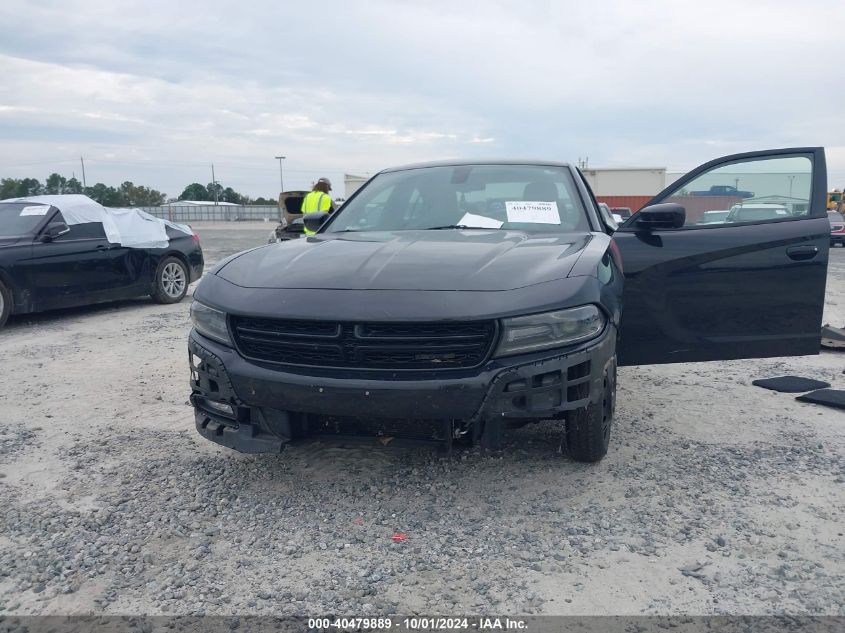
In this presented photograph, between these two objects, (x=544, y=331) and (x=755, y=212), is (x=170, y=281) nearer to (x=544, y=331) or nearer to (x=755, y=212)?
(x=755, y=212)

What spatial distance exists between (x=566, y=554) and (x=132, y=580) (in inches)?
60.8

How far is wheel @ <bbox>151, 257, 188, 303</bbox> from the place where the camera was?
29.7ft

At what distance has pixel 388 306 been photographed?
2.70m

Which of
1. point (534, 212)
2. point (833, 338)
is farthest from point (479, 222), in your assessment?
point (833, 338)

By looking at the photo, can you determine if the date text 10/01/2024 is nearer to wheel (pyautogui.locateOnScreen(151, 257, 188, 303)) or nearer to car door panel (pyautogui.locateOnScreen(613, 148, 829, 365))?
car door panel (pyautogui.locateOnScreen(613, 148, 829, 365))

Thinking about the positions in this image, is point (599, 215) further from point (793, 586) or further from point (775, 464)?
point (793, 586)

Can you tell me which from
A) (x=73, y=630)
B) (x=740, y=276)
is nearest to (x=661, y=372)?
(x=740, y=276)

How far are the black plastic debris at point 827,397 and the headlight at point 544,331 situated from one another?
8.31 ft

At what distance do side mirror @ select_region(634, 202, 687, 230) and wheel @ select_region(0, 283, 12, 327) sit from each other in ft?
21.1

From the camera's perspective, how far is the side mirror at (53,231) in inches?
304

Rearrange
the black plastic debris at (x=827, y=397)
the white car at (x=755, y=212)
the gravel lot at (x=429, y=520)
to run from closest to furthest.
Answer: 1. the gravel lot at (x=429, y=520)
2. the white car at (x=755, y=212)
3. the black plastic debris at (x=827, y=397)

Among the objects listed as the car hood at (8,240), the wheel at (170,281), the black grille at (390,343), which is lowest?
the wheel at (170,281)

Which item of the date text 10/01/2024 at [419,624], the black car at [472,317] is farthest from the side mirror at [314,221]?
the date text 10/01/2024 at [419,624]

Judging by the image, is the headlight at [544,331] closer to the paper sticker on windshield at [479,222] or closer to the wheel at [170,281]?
the paper sticker on windshield at [479,222]
